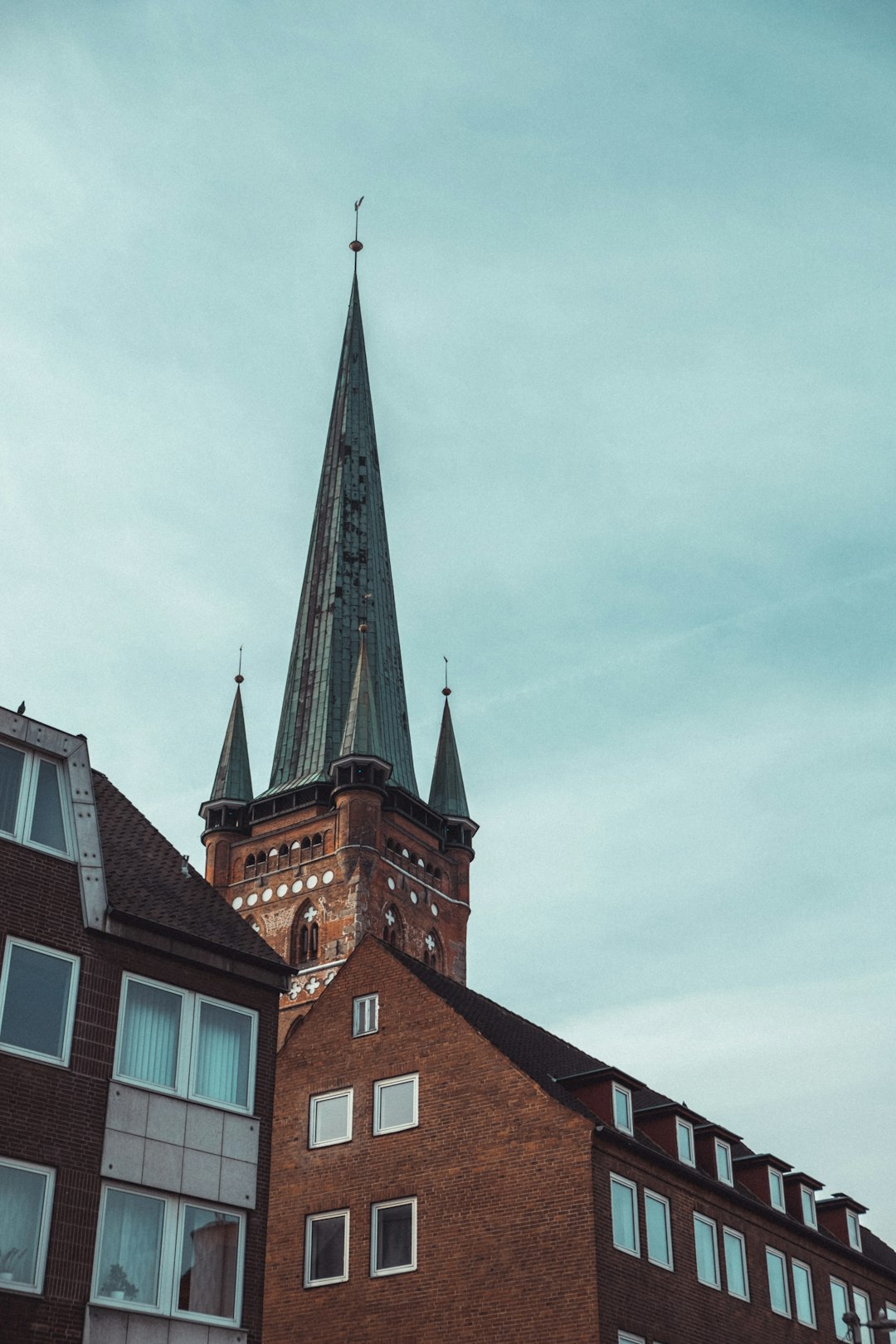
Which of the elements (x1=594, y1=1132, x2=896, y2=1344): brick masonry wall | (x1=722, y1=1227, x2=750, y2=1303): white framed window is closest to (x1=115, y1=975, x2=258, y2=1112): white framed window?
(x1=594, y1=1132, x2=896, y2=1344): brick masonry wall

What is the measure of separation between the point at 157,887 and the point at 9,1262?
278 inches

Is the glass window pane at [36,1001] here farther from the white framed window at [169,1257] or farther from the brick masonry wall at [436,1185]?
the brick masonry wall at [436,1185]

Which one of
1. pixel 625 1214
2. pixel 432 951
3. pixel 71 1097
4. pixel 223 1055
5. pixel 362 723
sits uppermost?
pixel 362 723

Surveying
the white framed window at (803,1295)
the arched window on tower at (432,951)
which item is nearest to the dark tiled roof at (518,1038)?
the white framed window at (803,1295)

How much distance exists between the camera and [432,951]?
93.2m

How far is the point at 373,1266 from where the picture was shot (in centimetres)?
3797

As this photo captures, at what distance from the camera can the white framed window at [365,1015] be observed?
135 ft

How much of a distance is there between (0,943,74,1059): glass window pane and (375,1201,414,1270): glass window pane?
1528cm

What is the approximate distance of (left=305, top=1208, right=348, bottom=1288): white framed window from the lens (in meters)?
38.6

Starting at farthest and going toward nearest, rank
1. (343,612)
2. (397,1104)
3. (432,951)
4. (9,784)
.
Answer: (343,612), (432,951), (397,1104), (9,784)

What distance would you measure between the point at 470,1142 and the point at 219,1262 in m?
12.7

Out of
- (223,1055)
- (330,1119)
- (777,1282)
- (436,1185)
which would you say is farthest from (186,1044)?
(777,1282)

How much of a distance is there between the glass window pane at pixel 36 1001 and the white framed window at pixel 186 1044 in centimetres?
105

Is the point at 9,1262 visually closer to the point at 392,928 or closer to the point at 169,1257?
the point at 169,1257
